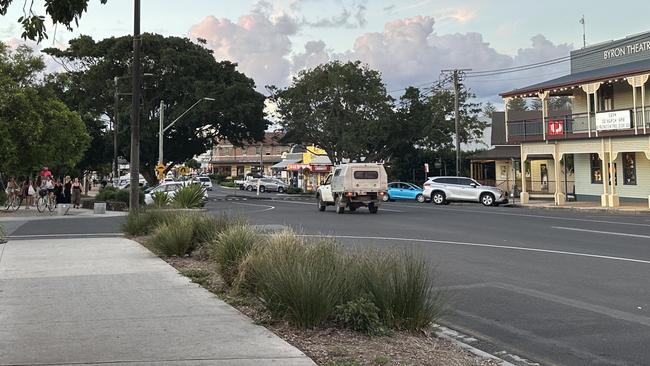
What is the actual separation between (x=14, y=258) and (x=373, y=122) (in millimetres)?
42181

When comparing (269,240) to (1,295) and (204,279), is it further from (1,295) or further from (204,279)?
(1,295)

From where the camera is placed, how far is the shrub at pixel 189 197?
72.8ft

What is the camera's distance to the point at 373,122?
5222cm

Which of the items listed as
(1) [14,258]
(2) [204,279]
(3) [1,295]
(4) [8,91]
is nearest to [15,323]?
(3) [1,295]

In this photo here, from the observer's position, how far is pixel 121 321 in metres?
6.50

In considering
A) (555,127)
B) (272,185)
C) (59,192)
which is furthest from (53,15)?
(272,185)

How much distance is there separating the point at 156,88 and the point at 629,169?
3661 cm

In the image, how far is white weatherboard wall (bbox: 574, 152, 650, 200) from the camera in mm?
32312

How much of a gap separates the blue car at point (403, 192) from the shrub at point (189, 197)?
22.7 meters

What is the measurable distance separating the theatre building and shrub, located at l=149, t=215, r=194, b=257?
25488 millimetres

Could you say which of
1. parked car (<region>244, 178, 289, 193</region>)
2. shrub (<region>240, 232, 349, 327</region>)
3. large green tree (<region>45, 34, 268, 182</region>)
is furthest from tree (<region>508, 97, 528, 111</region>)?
shrub (<region>240, 232, 349, 327</region>)

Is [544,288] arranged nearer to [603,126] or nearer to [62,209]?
[62,209]

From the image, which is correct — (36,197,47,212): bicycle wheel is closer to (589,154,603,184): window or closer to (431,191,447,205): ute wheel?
(431,191,447,205): ute wheel

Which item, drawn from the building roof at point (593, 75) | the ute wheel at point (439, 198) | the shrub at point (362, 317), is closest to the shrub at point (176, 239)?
the shrub at point (362, 317)
